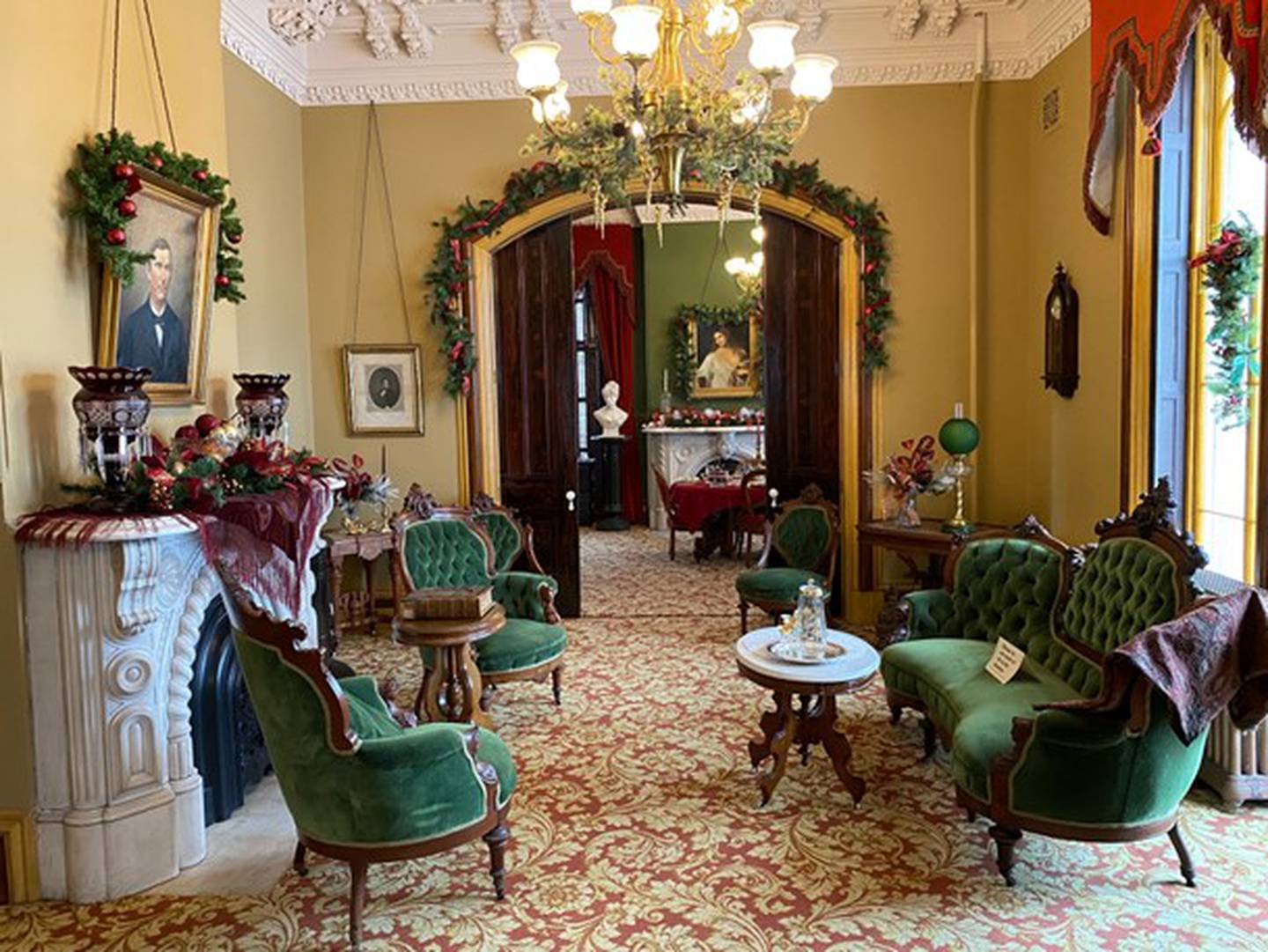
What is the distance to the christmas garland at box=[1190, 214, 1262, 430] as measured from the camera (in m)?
3.85

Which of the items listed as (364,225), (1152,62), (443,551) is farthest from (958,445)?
(364,225)

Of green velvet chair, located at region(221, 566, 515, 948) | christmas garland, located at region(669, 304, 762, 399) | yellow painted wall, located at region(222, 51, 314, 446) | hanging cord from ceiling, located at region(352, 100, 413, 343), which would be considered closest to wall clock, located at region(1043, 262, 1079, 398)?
green velvet chair, located at region(221, 566, 515, 948)

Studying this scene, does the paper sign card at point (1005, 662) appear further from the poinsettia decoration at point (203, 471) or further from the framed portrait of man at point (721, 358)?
the framed portrait of man at point (721, 358)

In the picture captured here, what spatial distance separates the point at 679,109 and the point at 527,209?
3.12 meters

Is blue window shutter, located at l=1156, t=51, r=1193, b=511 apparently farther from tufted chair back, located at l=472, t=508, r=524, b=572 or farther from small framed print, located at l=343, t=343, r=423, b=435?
small framed print, located at l=343, t=343, r=423, b=435

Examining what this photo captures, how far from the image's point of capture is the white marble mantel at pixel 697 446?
11.4 m

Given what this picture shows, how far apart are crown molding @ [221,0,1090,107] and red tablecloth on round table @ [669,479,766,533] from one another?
167 inches

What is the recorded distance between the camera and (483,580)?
5496 mm

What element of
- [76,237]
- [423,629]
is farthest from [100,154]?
[423,629]

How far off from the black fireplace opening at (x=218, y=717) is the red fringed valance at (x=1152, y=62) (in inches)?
175

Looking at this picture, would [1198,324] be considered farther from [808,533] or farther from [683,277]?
[683,277]

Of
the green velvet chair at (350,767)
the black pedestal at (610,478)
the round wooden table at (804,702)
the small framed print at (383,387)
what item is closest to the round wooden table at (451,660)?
the green velvet chair at (350,767)

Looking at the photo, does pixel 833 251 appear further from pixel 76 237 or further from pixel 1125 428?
pixel 76 237

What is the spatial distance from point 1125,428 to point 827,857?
2.85 meters
